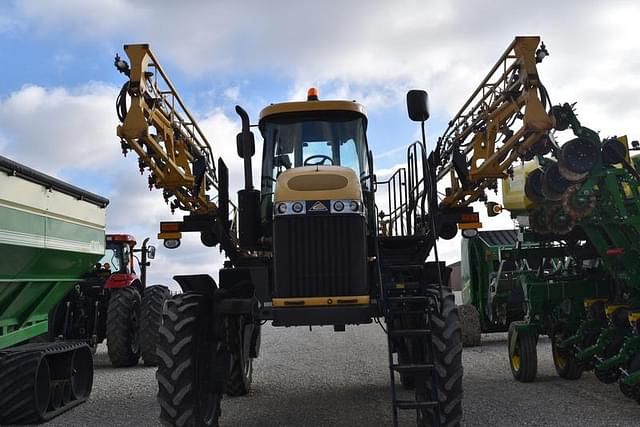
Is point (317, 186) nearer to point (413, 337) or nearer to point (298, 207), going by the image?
Answer: point (298, 207)

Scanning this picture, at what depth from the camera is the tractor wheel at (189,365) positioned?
209 inches

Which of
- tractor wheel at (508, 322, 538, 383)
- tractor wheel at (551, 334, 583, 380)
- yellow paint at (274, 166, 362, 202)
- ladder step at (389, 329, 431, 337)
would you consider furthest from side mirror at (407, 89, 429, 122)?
tractor wheel at (551, 334, 583, 380)

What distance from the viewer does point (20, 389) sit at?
6.73m

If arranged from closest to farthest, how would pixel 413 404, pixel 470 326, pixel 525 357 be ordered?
pixel 413 404 → pixel 525 357 → pixel 470 326

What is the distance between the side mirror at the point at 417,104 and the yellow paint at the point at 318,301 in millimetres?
1604

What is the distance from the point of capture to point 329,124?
6660 millimetres

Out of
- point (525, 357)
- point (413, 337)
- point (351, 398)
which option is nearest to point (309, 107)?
point (413, 337)

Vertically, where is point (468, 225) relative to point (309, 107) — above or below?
below

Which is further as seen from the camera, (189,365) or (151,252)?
(151,252)

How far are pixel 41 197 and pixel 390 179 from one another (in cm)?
Answer: 388

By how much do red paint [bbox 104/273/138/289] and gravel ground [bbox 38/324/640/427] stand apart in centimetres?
137

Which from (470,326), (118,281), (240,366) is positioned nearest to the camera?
(240,366)

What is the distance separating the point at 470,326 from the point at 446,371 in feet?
25.9

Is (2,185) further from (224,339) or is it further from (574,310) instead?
(574,310)
